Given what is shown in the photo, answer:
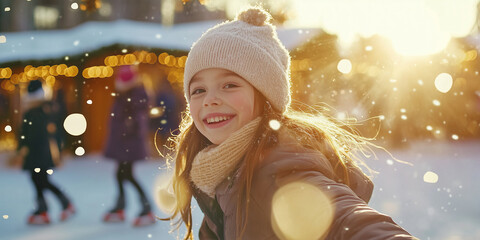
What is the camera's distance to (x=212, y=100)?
157 cm

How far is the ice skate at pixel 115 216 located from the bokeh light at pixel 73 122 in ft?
19.5

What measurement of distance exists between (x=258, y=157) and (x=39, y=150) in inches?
164

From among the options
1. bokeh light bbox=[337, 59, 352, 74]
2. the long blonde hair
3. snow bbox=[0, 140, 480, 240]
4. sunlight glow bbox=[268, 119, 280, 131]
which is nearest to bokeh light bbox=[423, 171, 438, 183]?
snow bbox=[0, 140, 480, 240]

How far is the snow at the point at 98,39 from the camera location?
9.41 meters

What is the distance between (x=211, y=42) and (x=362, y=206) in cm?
95

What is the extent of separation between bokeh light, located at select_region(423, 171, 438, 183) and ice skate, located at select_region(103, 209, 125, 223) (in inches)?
173

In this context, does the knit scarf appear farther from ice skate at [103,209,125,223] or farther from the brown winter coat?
ice skate at [103,209,125,223]

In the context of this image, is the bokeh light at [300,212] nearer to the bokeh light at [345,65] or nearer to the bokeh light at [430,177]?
the bokeh light at [430,177]

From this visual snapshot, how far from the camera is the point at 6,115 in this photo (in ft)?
34.9

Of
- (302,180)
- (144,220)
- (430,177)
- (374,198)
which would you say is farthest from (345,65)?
(302,180)

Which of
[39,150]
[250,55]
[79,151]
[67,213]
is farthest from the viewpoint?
[79,151]

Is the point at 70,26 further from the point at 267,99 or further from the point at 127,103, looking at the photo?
the point at 267,99

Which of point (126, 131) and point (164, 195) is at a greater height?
point (126, 131)

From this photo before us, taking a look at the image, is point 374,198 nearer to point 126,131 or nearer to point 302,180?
point 126,131
